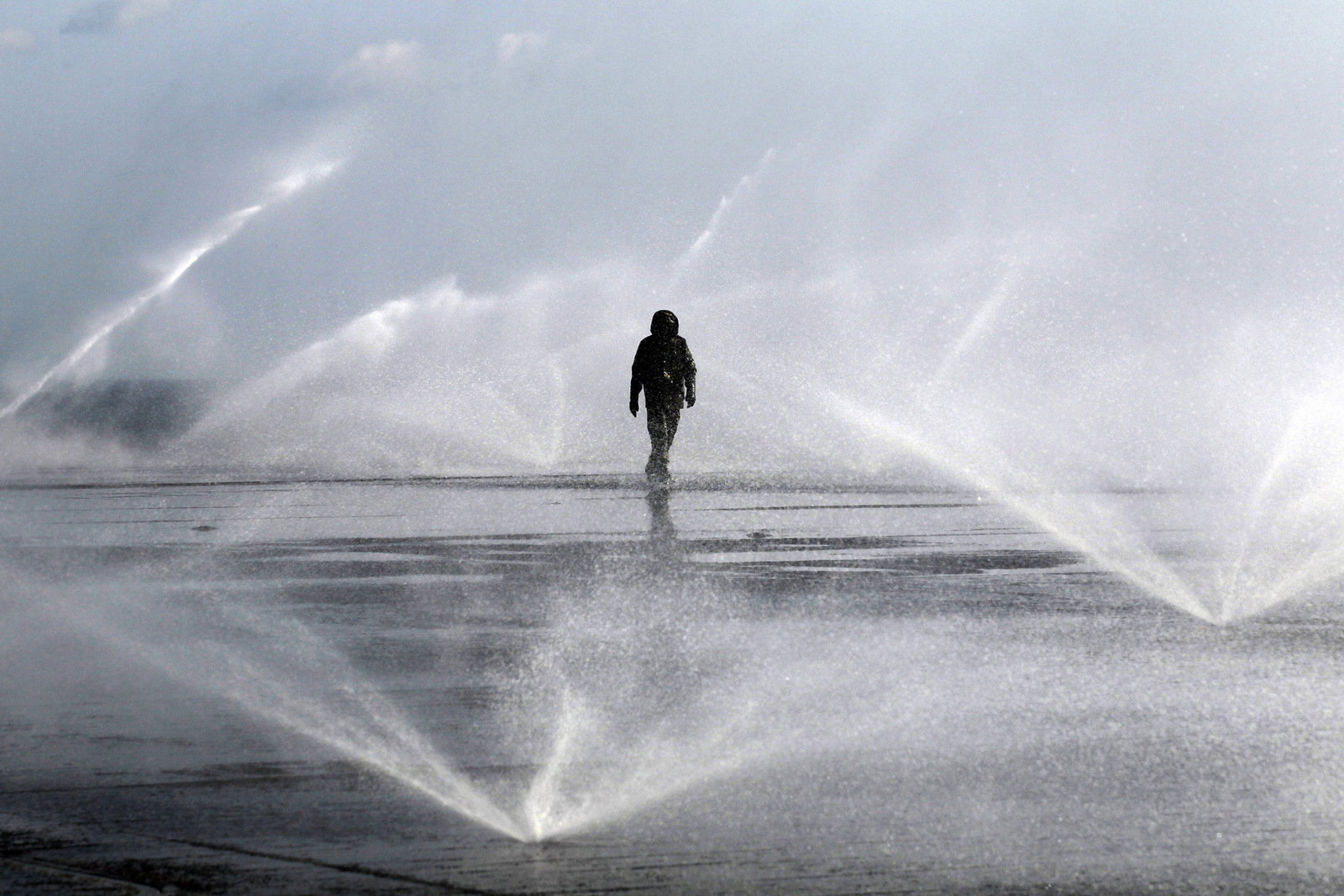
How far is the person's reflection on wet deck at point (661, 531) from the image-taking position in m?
11.4

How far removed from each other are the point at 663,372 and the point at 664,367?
6 centimetres

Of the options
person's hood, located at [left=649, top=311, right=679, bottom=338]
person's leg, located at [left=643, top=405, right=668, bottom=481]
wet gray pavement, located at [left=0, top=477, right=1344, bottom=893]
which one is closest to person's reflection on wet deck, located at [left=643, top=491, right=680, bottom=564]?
wet gray pavement, located at [left=0, top=477, right=1344, bottom=893]

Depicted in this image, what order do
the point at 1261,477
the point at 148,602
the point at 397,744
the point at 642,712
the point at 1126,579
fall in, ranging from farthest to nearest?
1. the point at 1261,477
2. the point at 1126,579
3. the point at 148,602
4. the point at 642,712
5. the point at 397,744

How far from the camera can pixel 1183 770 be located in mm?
4953

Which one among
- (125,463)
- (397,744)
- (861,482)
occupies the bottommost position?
(397,744)

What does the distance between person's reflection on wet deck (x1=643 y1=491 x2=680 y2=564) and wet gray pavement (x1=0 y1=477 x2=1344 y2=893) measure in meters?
0.22

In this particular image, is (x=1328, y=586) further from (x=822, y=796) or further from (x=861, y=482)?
(x=861, y=482)

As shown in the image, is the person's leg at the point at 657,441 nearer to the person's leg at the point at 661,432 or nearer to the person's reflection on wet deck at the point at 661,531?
the person's leg at the point at 661,432

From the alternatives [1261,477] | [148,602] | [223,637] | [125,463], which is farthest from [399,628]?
[125,463]

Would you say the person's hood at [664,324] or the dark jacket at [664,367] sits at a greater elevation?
the person's hood at [664,324]

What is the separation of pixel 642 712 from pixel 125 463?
82.6ft

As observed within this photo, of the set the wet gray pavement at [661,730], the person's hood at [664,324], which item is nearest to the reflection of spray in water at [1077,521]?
the wet gray pavement at [661,730]

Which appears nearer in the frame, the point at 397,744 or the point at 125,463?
the point at 397,744

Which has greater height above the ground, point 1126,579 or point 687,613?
point 1126,579
